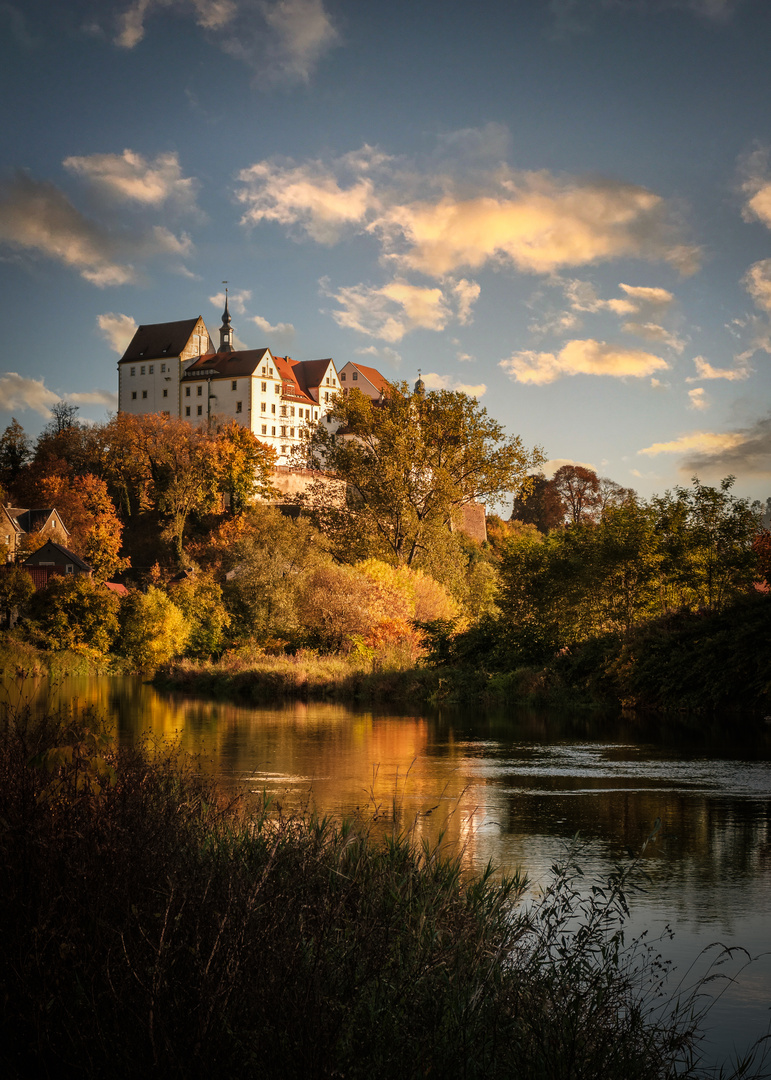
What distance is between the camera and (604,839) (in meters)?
11.4

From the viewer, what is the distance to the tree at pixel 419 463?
4947cm

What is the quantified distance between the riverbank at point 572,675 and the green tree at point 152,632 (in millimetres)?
10014

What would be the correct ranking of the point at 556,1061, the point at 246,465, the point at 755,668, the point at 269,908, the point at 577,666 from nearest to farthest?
the point at 556,1061 < the point at 269,908 < the point at 755,668 < the point at 577,666 < the point at 246,465

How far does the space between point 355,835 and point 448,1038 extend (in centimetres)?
581

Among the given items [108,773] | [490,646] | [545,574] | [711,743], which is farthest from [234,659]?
[108,773]

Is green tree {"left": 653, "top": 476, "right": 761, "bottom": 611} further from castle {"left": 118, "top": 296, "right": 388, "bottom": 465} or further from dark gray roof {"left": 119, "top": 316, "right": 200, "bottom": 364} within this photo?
dark gray roof {"left": 119, "top": 316, "right": 200, "bottom": 364}

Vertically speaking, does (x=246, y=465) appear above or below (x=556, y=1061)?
above

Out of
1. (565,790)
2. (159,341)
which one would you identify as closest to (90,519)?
(159,341)

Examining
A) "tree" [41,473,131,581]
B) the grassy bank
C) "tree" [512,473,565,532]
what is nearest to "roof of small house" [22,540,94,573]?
"tree" [41,473,131,581]

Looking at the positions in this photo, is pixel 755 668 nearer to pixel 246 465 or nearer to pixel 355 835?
pixel 355 835

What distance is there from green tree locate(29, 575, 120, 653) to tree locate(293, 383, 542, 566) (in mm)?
15119

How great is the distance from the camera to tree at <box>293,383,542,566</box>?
4947cm

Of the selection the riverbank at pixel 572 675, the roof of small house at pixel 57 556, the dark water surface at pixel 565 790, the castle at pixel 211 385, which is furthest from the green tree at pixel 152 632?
the castle at pixel 211 385

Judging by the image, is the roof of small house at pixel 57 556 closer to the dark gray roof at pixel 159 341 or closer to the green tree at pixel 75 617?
the green tree at pixel 75 617
